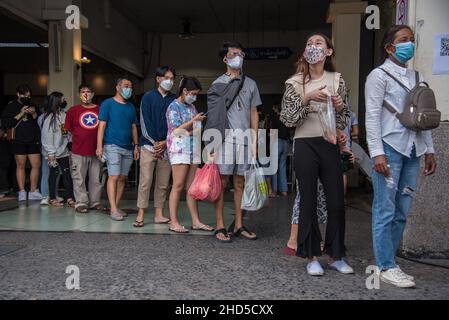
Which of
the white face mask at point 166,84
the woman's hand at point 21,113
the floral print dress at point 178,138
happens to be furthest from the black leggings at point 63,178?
the floral print dress at point 178,138

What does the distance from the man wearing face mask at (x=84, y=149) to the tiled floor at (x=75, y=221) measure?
0.28 metres

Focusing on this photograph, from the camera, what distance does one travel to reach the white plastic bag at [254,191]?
14.7ft

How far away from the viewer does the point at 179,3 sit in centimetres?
1399

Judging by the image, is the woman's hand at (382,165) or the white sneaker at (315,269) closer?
the woman's hand at (382,165)

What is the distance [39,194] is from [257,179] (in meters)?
4.69

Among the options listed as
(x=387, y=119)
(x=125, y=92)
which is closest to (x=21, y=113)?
(x=125, y=92)

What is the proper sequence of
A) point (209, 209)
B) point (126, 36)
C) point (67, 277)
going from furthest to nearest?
point (126, 36) < point (209, 209) < point (67, 277)

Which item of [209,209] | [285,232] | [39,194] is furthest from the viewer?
[39,194]

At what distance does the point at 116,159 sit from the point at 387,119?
11.7ft

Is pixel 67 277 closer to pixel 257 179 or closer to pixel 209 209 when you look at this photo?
pixel 257 179

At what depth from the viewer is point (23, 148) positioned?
759 centimetres

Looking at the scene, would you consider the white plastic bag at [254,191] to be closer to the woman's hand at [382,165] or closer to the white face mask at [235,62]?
the white face mask at [235,62]

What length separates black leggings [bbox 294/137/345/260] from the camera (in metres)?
3.57
